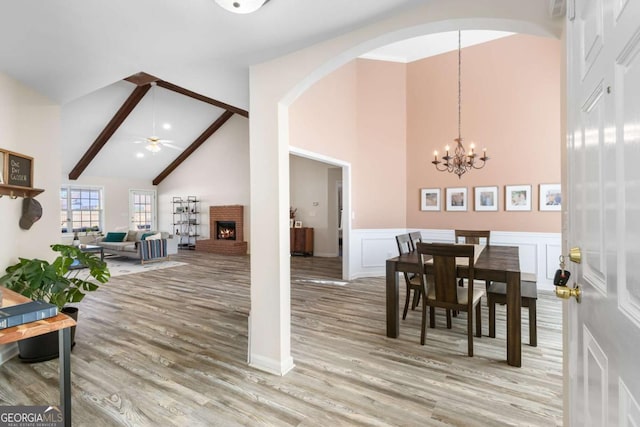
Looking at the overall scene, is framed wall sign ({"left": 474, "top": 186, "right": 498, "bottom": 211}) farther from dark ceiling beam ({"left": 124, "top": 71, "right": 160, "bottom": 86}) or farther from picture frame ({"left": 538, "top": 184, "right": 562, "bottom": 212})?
dark ceiling beam ({"left": 124, "top": 71, "right": 160, "bottom": 86})

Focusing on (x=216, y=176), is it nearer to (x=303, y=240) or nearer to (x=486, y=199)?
(x=303, y=240)

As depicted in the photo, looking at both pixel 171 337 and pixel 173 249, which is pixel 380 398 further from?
pixel 173 249

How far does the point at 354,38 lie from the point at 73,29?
5.76 ft

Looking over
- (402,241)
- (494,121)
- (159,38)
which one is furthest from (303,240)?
(159,38)

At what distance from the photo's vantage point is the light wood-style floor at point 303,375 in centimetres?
186

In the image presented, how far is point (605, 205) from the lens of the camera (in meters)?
0.76

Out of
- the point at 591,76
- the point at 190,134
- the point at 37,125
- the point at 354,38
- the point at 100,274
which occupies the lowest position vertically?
the point at 100,274

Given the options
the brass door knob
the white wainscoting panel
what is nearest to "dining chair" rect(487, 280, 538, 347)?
the brass door knob

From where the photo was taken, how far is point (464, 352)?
8.61 ft

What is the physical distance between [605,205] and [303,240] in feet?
25.3

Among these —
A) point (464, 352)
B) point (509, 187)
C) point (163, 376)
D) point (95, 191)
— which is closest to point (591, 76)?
point (464, 352)

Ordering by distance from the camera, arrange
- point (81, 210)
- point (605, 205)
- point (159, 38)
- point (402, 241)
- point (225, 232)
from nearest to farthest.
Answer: point (605, 205), point (159, 38), point (402, 241), point (81, 210), point (225, 232)

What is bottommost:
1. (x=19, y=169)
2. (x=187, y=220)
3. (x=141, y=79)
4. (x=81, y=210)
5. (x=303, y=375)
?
(x=303, y=375)

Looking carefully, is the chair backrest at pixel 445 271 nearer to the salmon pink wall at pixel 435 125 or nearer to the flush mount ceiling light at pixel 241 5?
the flush mount ceiling light at pixel 241 5
